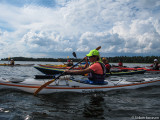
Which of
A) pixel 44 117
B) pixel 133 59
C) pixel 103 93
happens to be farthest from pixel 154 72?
pixel 133 59

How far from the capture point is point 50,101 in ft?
19.0

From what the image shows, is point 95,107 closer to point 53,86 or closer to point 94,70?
point 94,70

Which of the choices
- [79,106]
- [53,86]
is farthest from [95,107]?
[53,86]

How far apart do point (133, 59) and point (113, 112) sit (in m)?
95.2

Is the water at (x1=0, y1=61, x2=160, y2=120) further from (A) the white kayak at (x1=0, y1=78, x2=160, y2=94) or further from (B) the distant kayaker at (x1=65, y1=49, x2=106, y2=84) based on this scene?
(B) the distant kayaker at (x1=65, y1=49, x2=106, y2=84)

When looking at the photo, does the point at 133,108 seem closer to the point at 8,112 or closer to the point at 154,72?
the point at 8,112

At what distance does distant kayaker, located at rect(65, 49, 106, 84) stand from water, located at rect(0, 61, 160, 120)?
26.5 inches

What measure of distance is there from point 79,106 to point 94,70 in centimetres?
165

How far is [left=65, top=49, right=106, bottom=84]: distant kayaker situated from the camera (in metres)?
6.12

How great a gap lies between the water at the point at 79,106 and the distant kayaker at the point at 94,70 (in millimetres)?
673

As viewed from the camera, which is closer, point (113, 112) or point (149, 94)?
point (113, 112)

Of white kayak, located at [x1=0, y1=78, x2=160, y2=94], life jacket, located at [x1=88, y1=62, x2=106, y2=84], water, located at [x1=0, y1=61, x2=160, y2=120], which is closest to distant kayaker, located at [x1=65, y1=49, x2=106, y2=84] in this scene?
life jacket, located at [x1=88, y1=62, x2=106, y2=84]

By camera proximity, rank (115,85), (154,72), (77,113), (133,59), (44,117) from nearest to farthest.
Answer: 1. (44,117)
2. (77,113)
3. (115,85)
4. (154,72)
5. (133,59)

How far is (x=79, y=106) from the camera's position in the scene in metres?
5.37
